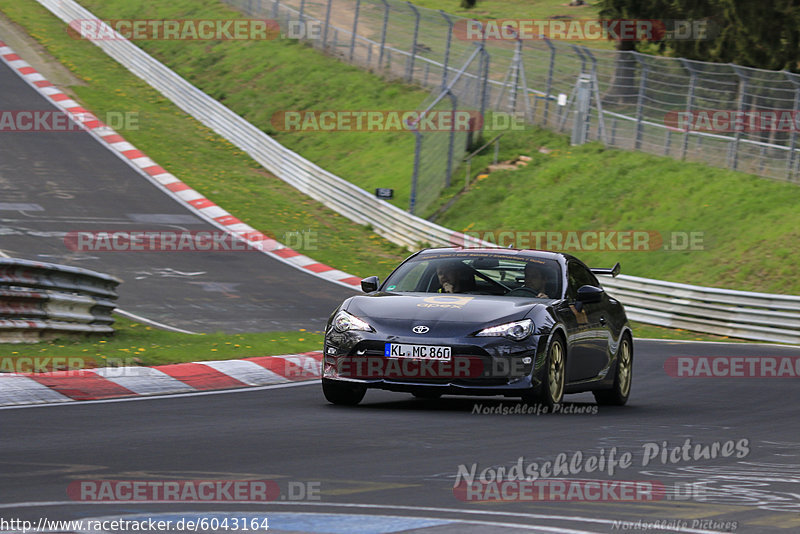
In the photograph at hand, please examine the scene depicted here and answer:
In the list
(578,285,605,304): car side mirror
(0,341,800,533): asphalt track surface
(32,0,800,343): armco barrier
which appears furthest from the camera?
(32,0,800,343): armco barrier

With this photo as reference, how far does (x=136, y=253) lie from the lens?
24.1 meters

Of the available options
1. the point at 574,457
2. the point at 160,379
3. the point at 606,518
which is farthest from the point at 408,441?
the point at 160,379

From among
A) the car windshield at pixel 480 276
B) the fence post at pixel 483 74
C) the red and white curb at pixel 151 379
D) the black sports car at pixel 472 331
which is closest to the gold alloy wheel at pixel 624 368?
the black sports car at pixel 472 331

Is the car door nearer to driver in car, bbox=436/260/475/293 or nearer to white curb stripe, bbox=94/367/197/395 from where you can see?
driver in car, bbox=436/260/475/293

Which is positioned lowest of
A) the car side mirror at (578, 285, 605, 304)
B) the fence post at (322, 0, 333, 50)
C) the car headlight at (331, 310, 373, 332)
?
the car headlight at (331, 310, 373, 332)

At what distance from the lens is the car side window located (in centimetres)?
1128

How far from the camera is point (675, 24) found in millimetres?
34438

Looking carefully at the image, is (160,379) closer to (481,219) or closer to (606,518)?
(606,518)

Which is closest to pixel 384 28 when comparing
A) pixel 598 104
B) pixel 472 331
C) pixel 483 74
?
pixel 483 74

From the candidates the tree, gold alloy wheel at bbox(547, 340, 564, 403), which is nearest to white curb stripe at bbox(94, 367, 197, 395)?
gold alloy wheel at bbox(547, 340, 564, 403)

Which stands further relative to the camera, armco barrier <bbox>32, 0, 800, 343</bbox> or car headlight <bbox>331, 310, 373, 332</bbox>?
armco barrier <bbox>32, 0, 800, 343</bbox>

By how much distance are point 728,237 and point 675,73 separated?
506 cm

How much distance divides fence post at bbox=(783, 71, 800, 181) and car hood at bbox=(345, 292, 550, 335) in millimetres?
16947

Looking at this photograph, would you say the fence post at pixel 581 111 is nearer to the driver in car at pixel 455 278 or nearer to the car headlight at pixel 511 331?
the driver in car at pixel 455 278
